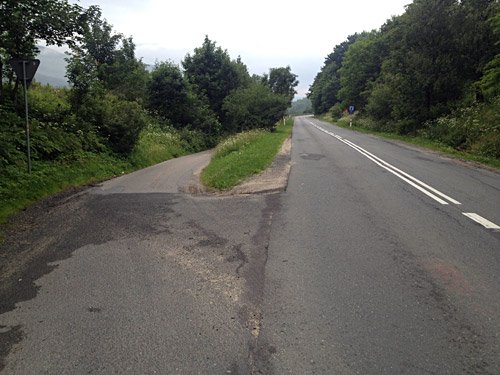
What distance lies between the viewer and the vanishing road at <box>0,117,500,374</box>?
8.79 feet

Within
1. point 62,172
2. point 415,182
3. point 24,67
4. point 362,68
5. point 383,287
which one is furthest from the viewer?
point 362,68

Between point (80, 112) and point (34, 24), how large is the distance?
12.5 feet

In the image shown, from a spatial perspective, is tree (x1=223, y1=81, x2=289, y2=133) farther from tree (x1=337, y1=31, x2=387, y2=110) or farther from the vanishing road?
the vanishing road

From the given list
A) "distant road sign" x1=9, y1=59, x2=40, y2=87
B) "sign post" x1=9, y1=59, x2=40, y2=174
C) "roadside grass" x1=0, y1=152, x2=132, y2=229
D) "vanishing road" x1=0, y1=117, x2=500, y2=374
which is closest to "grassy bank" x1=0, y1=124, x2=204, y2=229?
"roadside grass" x1=0, y1=152, x2=132, y2=229

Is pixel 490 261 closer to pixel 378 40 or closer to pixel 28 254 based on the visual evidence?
pixel 28 254

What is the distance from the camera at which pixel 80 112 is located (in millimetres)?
14094

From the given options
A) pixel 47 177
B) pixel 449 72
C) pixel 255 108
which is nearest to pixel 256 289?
pixel 47 177

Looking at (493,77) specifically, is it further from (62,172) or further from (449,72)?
(62,172)

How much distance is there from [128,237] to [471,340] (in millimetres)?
4709

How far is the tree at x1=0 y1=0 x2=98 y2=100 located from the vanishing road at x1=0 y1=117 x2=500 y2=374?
6.89 meters

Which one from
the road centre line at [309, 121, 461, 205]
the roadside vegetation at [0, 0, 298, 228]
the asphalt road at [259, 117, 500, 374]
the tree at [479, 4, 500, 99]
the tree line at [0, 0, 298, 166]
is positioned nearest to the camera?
the asphalt road at [259, 117, 500, 374]

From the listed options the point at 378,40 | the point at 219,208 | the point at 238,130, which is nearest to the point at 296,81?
the point at 378,40

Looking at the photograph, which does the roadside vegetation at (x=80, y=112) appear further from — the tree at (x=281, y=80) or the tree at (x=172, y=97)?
the tree at (x=281, y=80)

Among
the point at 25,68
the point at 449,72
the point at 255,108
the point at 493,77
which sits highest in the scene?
the point at 449,72
